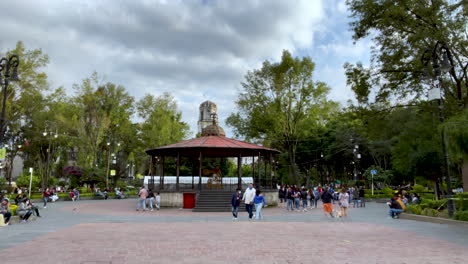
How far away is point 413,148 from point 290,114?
13.5m

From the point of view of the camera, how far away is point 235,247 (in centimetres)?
862

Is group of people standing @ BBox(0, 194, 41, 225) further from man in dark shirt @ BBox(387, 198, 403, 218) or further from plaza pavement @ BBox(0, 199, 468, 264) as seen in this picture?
man in dark shirt @ BBox(387, 198, 403, 218)

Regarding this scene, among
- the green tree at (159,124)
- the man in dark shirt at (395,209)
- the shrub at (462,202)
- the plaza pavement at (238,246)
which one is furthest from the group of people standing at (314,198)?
the green tree at (159,124)

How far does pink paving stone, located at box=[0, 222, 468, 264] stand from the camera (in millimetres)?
7219

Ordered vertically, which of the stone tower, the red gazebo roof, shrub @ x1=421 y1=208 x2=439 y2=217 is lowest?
shrub @ x1=421 y1=208 x2=439 y2=217

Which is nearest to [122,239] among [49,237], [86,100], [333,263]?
[49,237]

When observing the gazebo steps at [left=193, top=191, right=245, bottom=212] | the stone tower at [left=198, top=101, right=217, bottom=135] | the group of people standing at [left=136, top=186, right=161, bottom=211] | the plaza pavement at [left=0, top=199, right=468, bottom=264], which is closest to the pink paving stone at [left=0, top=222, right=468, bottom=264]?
the plaza pavement at [left=0, top=199, right=468, bottom=264]

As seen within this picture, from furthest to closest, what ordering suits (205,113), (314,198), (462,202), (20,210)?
1. (205,113)
2. (314,198)
3. (20,210)
4. (462,202)

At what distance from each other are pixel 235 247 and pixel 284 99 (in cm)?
2874

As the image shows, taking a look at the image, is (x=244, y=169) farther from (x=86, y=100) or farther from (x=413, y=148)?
(x=413, y=148)

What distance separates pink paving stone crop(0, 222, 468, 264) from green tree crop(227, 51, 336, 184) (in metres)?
25.1

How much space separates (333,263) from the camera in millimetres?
6844

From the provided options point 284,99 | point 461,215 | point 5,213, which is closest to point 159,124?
point 284,99

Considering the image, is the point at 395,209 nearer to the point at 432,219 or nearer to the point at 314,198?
the point at 432,219
